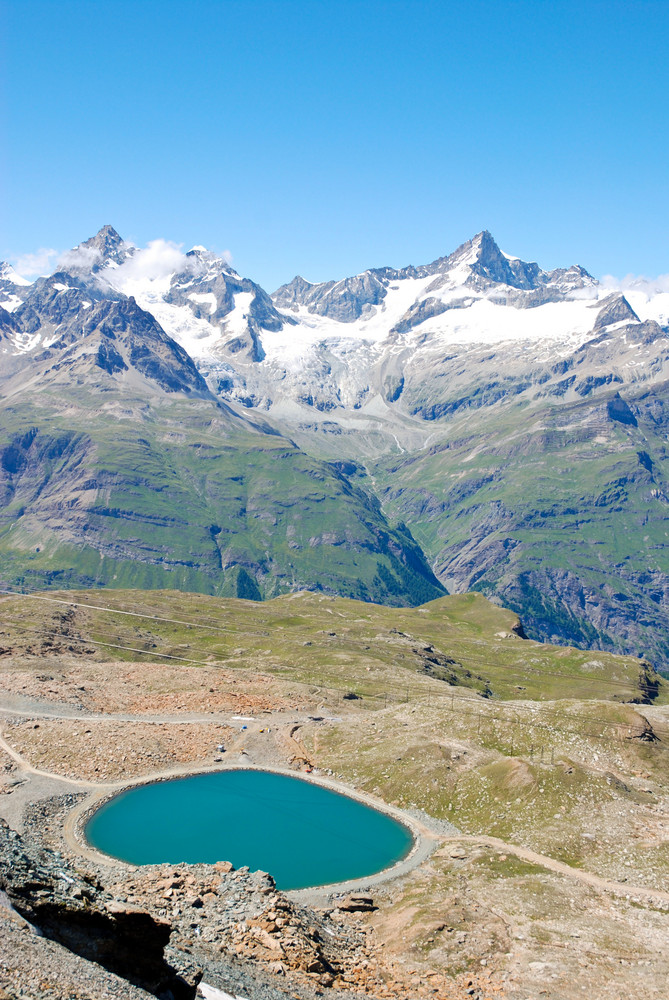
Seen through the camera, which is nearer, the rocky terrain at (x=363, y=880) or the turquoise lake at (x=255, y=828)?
the rocky terrain at (x=363, y=880)

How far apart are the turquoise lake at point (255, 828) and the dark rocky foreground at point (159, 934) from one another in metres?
11.6

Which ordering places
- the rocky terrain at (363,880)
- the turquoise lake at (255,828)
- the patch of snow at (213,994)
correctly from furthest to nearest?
1. the turquoise lake at (255,828)
2. the patch of snow at (213,994)
3. the rocky terrain at (363,880)

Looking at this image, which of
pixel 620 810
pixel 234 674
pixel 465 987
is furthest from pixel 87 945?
pixel 234 674

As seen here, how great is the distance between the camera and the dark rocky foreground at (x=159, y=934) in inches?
1501

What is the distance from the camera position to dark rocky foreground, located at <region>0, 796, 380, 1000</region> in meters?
38.1

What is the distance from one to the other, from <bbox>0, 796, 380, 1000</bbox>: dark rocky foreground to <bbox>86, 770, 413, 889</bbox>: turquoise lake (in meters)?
11.6

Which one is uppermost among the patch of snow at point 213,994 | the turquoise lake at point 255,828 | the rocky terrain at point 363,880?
the patch of snow at point 213,994

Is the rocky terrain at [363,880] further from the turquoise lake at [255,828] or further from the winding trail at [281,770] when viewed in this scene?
the turquoise lake at [255,828]

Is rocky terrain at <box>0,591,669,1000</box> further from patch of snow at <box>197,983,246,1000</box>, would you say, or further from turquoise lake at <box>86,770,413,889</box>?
turquoise lake at <box>86,770,413,889</box>

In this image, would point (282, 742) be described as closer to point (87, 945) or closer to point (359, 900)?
point (359, 900)

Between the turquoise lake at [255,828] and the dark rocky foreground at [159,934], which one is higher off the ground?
the dark rocky foreground at [159,934]

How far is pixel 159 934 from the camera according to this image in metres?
46.2

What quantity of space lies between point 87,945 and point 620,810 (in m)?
82.2

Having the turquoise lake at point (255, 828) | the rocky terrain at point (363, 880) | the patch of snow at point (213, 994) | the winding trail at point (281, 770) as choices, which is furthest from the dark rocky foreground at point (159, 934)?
the winding trail at point (281, 770)
